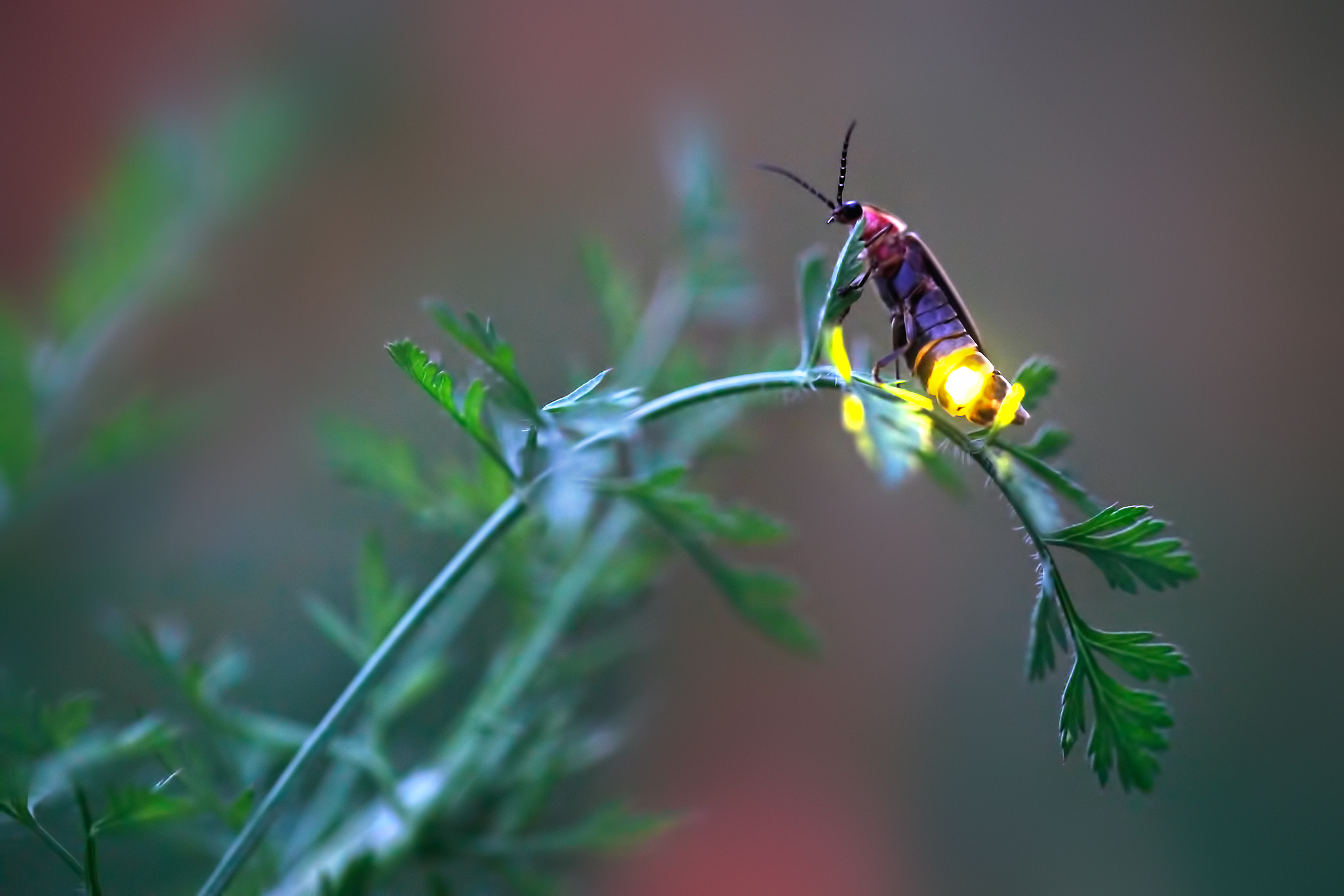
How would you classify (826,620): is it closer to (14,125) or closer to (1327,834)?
(1327,834)

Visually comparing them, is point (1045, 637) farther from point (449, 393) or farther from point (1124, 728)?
point (449, 393)

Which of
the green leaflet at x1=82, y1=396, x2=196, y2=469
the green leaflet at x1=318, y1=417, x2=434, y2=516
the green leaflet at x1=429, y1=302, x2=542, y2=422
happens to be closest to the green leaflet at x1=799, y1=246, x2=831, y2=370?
the green leaflet at x1=429, y1=302, x2=542, y2=422

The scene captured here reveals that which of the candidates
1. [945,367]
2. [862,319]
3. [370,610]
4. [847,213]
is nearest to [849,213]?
[847,213]

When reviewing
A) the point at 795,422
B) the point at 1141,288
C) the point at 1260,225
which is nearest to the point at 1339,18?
the point at 1260,225

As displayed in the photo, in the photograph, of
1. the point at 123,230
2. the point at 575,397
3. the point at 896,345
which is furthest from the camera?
the point at 123,230

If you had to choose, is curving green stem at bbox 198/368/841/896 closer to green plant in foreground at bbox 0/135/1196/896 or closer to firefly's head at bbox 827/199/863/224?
green plant in foreground at bbox 0/135/1196/896

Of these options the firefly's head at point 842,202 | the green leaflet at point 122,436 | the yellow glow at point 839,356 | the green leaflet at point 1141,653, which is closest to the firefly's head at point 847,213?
the firefly's head at point 842,202

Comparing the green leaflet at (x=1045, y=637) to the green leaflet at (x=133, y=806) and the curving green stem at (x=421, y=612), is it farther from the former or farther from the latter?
the green leaflet at (x=133, y=806)

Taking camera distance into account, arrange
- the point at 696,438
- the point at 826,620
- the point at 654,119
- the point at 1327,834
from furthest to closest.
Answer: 1. the point at 654,119
2. the point at 826,620
3. the point at 1327,834
4. the point at 696,438
